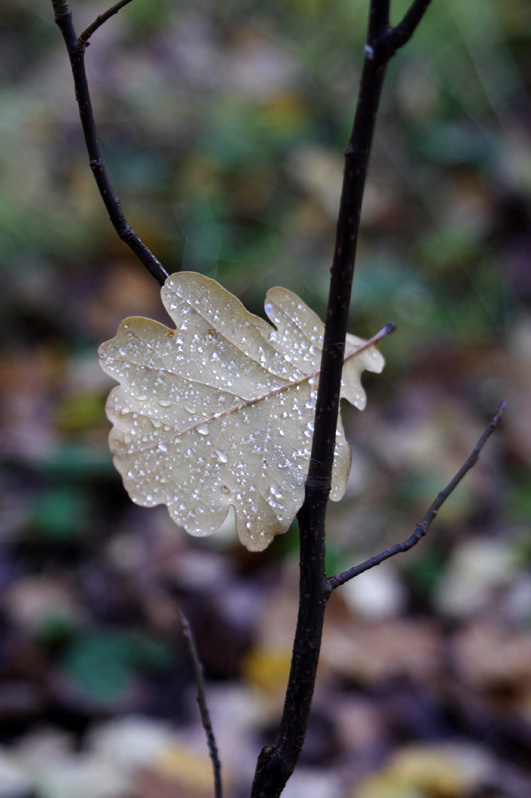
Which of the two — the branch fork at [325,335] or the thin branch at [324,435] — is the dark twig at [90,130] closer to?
the branch fork at [325,335]

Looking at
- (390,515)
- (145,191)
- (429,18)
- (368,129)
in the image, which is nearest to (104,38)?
(145,191)

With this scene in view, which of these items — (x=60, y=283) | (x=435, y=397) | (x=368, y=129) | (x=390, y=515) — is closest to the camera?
(x=368, y=129)

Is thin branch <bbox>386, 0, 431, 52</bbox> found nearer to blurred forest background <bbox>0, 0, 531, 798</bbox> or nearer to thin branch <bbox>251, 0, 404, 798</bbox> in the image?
thin branch <bbox>251, 0, 404, 798</bbox>

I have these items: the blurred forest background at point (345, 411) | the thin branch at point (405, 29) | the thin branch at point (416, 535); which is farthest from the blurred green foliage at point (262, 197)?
the thin branch at point (405, 29)

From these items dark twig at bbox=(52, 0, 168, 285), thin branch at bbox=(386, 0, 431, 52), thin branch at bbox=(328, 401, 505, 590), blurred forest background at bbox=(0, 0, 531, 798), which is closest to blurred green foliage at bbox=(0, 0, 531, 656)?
blurred forest background at bbox=(0, 0, 531, 798)

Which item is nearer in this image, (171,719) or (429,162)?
(171,719)

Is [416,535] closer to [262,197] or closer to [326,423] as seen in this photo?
[326,423]

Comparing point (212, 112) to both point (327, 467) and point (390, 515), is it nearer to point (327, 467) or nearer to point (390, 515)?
point (390, 515)

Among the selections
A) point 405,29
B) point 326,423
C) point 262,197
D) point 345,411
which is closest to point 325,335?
point 326,423
